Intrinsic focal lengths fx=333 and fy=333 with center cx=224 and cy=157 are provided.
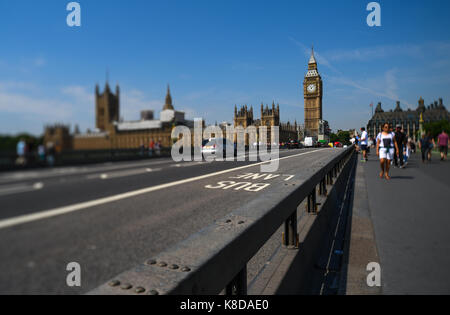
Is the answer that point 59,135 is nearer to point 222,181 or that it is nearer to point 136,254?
point 136,254

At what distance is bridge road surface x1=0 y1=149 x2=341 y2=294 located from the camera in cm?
112

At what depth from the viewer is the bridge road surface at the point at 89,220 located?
1118 mm

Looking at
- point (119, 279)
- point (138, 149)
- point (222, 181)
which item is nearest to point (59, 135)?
point (119, 279)

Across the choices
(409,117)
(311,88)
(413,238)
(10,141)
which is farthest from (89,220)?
(409,117)

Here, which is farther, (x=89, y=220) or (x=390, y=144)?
(x=390, y=144)

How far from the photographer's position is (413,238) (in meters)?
4.30

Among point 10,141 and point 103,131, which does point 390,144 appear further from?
point 10,141

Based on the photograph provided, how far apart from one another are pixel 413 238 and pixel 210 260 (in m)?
3.99

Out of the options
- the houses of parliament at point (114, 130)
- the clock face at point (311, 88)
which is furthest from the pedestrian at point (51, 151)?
the clock face at point (311, 88)

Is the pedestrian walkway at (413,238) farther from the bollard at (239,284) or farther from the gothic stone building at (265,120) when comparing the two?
the gothic stone building at (265,120)

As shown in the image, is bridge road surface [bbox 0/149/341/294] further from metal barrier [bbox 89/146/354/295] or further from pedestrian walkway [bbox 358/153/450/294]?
pedestrian walkway [bbox 358/153/450/294]

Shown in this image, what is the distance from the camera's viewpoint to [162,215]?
5.64 m

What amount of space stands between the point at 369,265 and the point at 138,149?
2.79m
